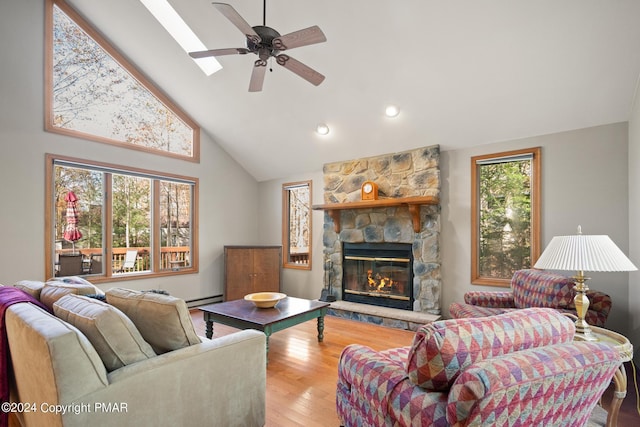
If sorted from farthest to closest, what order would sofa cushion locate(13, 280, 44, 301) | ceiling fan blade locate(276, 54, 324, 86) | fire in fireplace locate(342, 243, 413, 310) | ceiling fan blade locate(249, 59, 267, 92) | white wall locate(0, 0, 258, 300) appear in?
1. fire in fireplace locate(342, 243, 413, 310)
2. white wall locate(0, 0, 258, 300)
3. ceiling fan blade locate(249, 59, 267, 92)
4. ceiling fan blade locate(276, 54, 324, 86)
5. sofa cushion locate(13, 280, 44, 301)

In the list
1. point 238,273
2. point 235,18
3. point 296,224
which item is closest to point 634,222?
point 235,18

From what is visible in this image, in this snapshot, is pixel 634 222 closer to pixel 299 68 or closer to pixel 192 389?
pixel 299 68

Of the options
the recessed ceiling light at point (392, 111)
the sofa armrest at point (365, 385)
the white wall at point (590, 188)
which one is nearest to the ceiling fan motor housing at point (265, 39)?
the recessed ceiling light at point (392, 111)

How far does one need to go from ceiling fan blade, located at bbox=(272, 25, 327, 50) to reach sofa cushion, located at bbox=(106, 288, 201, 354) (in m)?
2.00

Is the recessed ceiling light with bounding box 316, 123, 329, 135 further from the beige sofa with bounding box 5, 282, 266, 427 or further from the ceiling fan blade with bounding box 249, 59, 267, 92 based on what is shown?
the beige sofa with bounding box 5, 282, 266, 427

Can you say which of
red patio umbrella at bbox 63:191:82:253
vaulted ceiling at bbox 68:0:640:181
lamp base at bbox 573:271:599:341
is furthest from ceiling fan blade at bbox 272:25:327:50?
red patio umbrella at bbox 63:191:82:253

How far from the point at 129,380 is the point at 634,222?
167 inches

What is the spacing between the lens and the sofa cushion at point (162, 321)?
1.71m

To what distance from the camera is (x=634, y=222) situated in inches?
122

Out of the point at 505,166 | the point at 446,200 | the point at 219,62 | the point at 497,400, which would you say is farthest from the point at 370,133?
the point at 497,400

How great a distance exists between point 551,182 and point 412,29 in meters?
2.32

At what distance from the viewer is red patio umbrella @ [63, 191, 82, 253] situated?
4203 millimetres

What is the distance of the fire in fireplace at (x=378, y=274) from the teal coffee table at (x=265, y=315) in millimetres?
1463

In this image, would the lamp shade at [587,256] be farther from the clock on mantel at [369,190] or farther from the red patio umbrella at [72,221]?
the red patio umbrella at [72,221]
